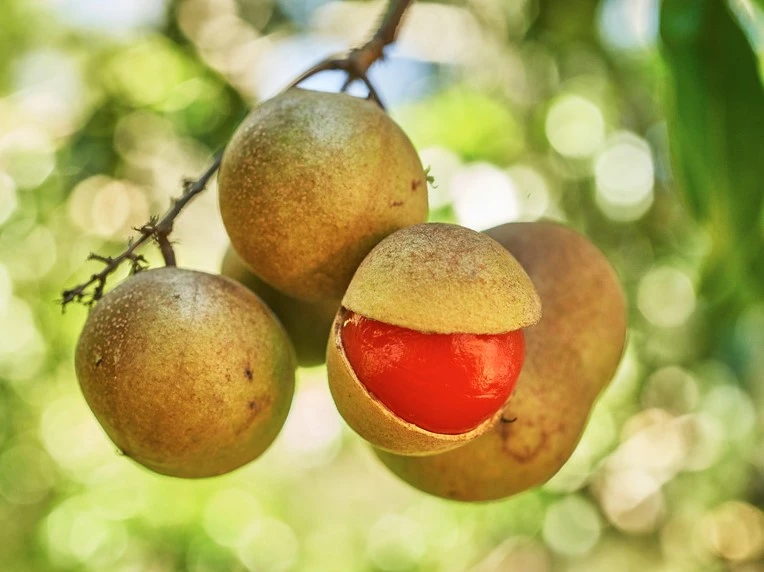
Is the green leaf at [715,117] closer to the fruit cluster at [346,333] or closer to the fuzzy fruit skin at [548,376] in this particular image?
the fuzzy fruit skin at [548,376]

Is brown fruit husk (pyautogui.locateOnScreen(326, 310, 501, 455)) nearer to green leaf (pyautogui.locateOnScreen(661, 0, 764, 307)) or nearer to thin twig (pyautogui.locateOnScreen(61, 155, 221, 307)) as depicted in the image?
thin twig (pyautogui.locateOnScreen(61, 155, 221, 307))

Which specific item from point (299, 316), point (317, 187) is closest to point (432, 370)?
point (317, 187)

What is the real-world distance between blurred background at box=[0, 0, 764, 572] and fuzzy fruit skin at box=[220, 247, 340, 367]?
1.43 meters

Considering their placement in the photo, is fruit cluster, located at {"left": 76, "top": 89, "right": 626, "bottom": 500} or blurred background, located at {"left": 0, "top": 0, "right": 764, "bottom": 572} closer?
fruit cluster, located at {"left": 76, "top": 89, "right": 626, "bottom": 500}

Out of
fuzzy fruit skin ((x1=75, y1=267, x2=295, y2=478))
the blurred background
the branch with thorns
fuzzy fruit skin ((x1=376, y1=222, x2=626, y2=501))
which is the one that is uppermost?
the branch with thorns

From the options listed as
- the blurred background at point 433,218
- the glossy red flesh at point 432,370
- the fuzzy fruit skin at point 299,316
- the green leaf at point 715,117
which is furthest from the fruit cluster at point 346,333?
the blurred background at point 433,218

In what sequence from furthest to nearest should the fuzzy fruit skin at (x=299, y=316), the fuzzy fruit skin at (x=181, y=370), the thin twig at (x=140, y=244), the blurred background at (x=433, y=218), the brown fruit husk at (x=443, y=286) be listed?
the blurred background at (x=433, y=218), the fuzzy fruit skin at (x=299, y=316), the thin twig at (x=140, y=244), the fuzzy fruit skin at (x=181, y=370), the brown fruit husk at (x=443, y=286)

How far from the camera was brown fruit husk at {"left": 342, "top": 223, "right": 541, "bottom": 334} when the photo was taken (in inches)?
39.0

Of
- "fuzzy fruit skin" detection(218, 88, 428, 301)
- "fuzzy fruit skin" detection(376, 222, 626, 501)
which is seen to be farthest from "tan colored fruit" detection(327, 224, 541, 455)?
"fuzzy fruit skin" detection(376, 222, 626, 501)

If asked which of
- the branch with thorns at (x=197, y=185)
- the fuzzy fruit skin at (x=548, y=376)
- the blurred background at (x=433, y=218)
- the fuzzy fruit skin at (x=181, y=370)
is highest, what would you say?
the branch with thorns at (x=197, y=185)

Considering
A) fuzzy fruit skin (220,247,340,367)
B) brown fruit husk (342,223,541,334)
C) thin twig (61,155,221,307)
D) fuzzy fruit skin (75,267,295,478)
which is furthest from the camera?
fuzzy fruit skin (220,247,340,367)

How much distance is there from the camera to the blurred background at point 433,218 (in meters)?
3.07

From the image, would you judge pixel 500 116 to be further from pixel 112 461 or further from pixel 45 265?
pixel 112 461

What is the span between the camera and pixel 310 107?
120 centimetres
